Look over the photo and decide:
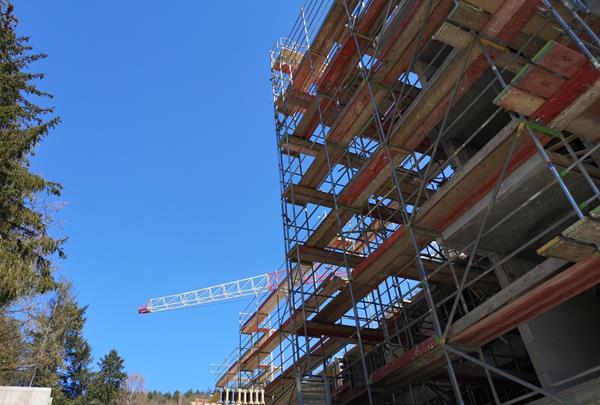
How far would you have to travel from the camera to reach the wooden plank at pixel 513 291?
669cm

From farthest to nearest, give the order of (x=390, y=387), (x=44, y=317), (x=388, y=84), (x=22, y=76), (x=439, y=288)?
(x=44, y=317) < (x=22, y=76) < (x=439, y=288) < (x=388, y=84) < (x=390, y=387)

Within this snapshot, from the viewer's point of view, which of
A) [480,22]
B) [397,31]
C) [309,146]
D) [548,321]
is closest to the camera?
[480,22]

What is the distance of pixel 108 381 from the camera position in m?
40.7

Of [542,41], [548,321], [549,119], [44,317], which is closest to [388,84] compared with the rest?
[542,41]

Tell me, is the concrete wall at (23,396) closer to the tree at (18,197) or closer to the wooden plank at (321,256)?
the tree at (18,197)

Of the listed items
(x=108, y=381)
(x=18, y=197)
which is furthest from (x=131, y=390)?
(x=18, y=197)

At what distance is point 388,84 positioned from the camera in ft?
37.1

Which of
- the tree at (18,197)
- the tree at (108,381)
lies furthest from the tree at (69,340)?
the tree at (18,197)

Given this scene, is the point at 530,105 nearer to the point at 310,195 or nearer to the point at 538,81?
the point at 538,81

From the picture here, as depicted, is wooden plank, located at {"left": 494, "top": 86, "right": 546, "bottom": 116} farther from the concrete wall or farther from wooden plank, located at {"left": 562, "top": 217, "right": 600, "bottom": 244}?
the concrete wall

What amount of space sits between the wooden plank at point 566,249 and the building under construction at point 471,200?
23 millimetres

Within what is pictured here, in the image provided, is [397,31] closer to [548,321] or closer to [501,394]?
[548,321]

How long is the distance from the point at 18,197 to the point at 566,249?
15326 mm

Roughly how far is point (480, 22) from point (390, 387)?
6.77 m
